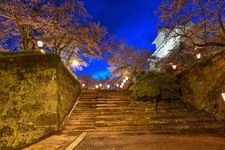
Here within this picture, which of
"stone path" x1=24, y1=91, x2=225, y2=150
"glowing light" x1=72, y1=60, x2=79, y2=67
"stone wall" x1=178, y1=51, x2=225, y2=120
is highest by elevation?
"glowing light" x1=72, y1=60, x2=79, y2=67

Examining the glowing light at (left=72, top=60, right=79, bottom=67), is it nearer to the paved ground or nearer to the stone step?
the stone step

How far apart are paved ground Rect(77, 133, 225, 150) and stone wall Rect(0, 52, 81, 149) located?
1.82 m

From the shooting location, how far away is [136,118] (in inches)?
470

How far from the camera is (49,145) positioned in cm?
798

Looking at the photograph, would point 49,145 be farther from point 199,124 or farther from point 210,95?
point 210,95

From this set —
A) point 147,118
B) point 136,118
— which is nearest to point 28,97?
point 136,118

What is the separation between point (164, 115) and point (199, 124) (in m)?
1.76

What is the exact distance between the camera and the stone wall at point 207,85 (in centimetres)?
1160

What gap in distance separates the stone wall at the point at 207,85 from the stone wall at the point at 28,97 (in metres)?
6.65

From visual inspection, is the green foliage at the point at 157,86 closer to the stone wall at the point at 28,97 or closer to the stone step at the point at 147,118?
the stone step at the point at 147,118

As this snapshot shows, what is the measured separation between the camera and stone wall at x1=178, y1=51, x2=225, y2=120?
457 inches

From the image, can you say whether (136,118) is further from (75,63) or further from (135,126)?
(75,63)

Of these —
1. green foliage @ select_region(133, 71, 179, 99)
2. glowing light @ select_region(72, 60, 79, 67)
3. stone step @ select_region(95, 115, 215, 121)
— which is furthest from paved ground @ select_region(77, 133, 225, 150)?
glowing light @ select_region(72, 60, 79, 67)

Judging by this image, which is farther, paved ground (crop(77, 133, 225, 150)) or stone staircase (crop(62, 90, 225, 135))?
stone staircase (crop(62, 90, 225, 135))
